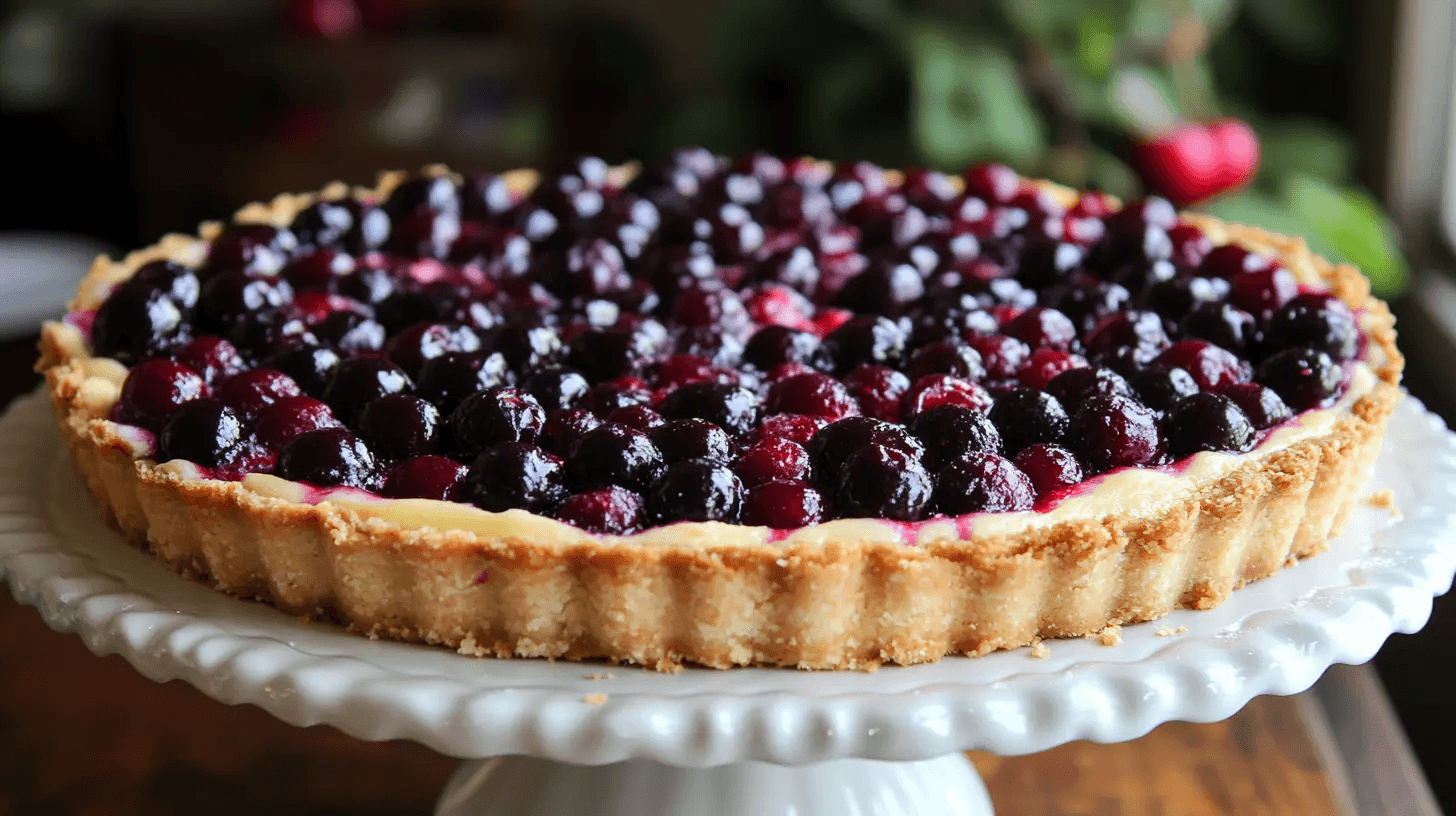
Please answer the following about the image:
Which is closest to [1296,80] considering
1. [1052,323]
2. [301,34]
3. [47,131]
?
[1052,323]

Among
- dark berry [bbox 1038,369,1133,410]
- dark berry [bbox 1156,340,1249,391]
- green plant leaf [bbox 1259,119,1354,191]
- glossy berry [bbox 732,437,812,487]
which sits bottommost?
glossy berry [bbox 732,437,812,487]

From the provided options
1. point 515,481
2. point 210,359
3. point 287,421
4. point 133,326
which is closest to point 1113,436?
point 515,481

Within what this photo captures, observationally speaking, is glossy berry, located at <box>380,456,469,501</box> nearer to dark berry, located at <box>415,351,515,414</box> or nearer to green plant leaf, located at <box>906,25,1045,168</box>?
dark berry, located at <box>415,351,515,414</box>

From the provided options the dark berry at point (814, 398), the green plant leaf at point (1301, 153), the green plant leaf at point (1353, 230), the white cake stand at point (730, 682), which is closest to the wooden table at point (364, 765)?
the white cake stand at point (730, 682)

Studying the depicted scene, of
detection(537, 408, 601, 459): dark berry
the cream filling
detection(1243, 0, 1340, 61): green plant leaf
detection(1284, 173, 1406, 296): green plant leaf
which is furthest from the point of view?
detection(1243, 0, 1340, 61): green plant leaf

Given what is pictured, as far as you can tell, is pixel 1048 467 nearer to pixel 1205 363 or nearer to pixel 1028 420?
pixel 1028 420

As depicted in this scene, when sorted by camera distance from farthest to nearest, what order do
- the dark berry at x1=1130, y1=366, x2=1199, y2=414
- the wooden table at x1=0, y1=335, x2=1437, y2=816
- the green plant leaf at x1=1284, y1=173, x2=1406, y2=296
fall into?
the green plant leaf at x1=1284, y1=173, x2=1406, y2=296 → the wooden table at x1=0, y1=335, x2=1437, y2=816 → the dark berry at x1=1130, y1=366, x2=1199, y2=414

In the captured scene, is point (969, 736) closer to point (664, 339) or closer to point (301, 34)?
point (664, 339)

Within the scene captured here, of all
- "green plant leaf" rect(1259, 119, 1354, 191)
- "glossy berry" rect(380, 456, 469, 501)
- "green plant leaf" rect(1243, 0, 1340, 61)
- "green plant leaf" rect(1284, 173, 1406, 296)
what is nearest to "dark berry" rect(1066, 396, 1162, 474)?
"glossy berry" rect(380, 456, 469, 501)
